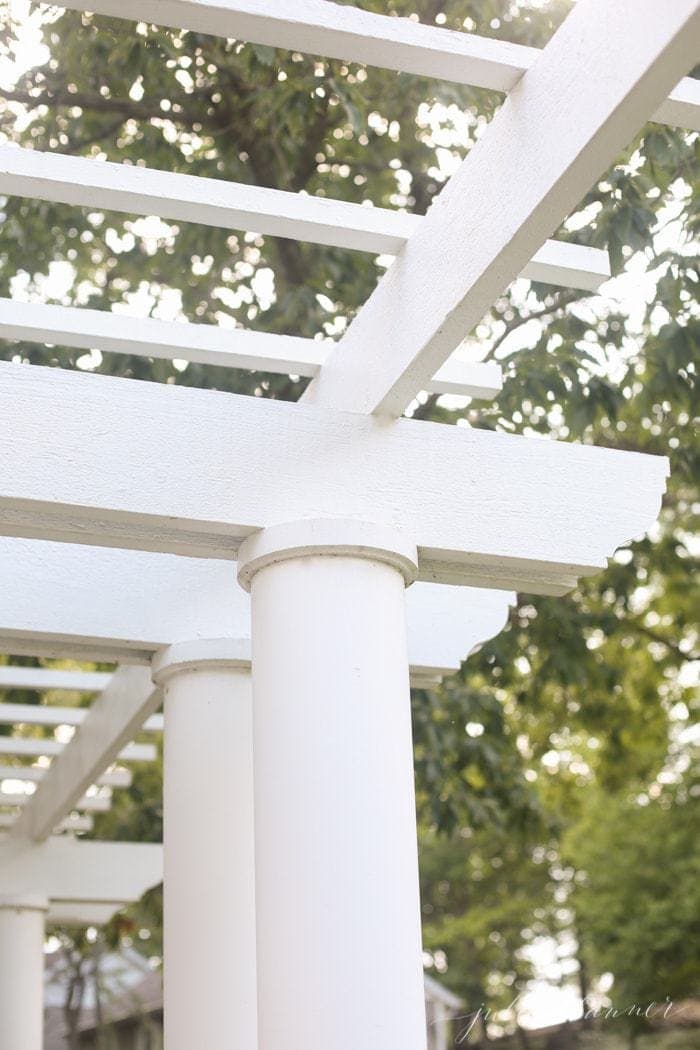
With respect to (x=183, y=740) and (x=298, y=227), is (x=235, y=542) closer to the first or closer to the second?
(x=298, y=227)

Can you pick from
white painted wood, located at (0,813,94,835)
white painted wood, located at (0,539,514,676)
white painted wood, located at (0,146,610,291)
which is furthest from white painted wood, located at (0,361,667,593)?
white painted wood, located at (0,813,94,835)

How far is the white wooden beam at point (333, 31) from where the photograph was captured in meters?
2.62

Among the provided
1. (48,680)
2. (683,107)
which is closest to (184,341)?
(683,107)

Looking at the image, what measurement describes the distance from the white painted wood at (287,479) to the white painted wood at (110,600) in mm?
1122

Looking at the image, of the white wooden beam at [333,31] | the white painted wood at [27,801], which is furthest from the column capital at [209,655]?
the white painted wood at [27,801]

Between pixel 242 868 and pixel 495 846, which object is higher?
pixel 495 846

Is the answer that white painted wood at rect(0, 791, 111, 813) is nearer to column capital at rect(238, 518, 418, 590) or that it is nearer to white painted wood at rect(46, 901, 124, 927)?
white painted wood at rect(46, 901, 124, 927)

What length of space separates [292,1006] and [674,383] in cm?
488

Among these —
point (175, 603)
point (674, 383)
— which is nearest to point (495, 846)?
point (674, 383)

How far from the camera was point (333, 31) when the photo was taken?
2.67 metres

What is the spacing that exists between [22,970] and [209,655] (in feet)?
15.2

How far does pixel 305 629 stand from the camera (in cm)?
338

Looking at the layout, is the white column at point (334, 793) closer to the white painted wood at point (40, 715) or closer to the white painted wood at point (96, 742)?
the white painted wood at point (96, 742)

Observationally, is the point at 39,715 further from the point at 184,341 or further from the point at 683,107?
the point at 683,107
